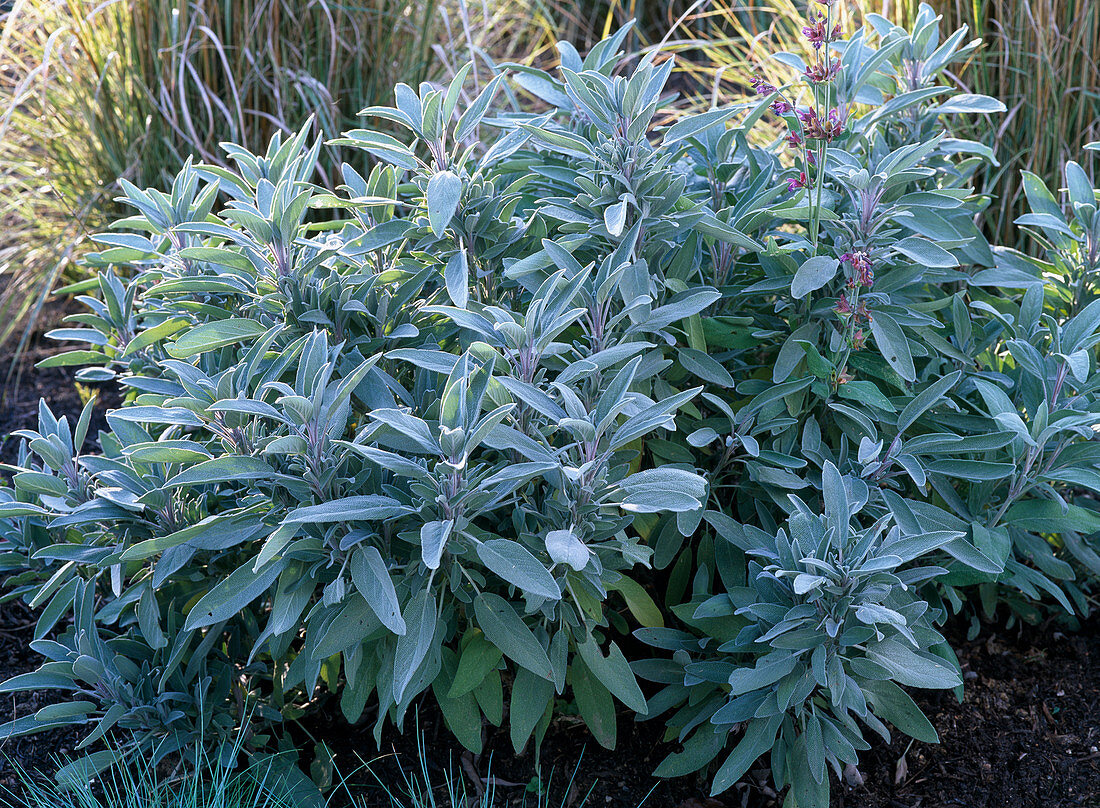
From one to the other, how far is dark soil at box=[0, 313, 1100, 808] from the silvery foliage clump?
4.1 inches

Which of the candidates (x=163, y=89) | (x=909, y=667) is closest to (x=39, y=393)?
(x=163, y=89)

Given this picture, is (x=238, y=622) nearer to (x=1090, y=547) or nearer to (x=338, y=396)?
(x=338, y=396)

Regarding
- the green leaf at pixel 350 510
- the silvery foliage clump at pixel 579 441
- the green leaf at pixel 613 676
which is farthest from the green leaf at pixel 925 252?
the green leaf at pixel 350 510

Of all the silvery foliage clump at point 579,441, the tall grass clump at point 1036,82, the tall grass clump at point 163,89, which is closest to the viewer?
the silvery foliage clump at point 579,441

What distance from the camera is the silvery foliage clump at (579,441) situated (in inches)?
60.7

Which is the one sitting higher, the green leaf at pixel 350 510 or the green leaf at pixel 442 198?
the green leaf at pixel 442 198

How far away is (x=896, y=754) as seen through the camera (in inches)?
81.4

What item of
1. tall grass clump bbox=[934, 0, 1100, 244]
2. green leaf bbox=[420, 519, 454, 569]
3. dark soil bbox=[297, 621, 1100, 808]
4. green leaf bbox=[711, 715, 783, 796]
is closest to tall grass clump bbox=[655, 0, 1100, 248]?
tall grass clump bbox=[934, 0, 1100, 244]

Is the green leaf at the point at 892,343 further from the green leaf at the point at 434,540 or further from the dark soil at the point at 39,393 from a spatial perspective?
the dark soil at the point at 39,393

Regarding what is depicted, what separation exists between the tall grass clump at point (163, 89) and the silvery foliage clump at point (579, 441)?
1974 mm

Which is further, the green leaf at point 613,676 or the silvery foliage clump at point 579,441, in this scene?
the green leaf at point 613,676

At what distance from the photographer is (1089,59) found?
333 centimetres

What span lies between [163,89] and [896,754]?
3491 mm

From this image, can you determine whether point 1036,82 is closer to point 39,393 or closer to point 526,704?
point 526,704
